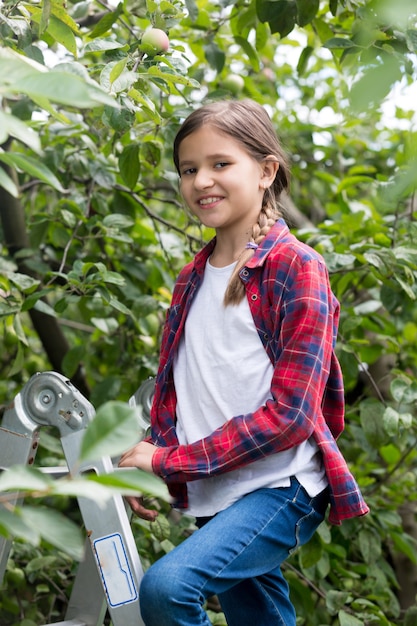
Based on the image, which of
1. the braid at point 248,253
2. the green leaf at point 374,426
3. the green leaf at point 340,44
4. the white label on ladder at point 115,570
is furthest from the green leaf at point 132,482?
the green leaf at point 374,426

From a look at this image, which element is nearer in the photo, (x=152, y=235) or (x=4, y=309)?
(x=4, y=309)

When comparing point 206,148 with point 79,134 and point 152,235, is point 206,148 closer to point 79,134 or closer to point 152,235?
point 79,134

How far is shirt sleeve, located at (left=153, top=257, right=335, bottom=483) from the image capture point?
140cm

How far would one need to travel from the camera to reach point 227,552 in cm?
135

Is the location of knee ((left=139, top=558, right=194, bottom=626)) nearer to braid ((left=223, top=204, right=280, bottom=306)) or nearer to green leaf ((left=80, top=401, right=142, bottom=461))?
braid ((left=223, top=204, right=280, bottom=306))

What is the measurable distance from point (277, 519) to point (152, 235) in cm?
132

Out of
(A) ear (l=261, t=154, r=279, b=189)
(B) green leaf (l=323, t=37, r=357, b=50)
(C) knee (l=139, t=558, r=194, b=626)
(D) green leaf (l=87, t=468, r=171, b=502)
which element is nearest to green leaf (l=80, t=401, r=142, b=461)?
(D) green leaf (l=87, t=468, r=171, b=502)

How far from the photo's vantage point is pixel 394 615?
2410 millimetres

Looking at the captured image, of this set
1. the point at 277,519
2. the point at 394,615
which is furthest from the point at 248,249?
the point at 394,615

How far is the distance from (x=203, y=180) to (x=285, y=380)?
0.39 metres

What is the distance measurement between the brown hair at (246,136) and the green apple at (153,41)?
133 mm

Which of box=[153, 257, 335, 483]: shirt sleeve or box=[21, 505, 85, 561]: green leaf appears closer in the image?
box=[21, 505, 85, 561]: green leaf

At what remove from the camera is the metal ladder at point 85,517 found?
4.59 feet

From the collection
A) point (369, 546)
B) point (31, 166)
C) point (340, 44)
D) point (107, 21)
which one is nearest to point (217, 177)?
point (340, 44)
